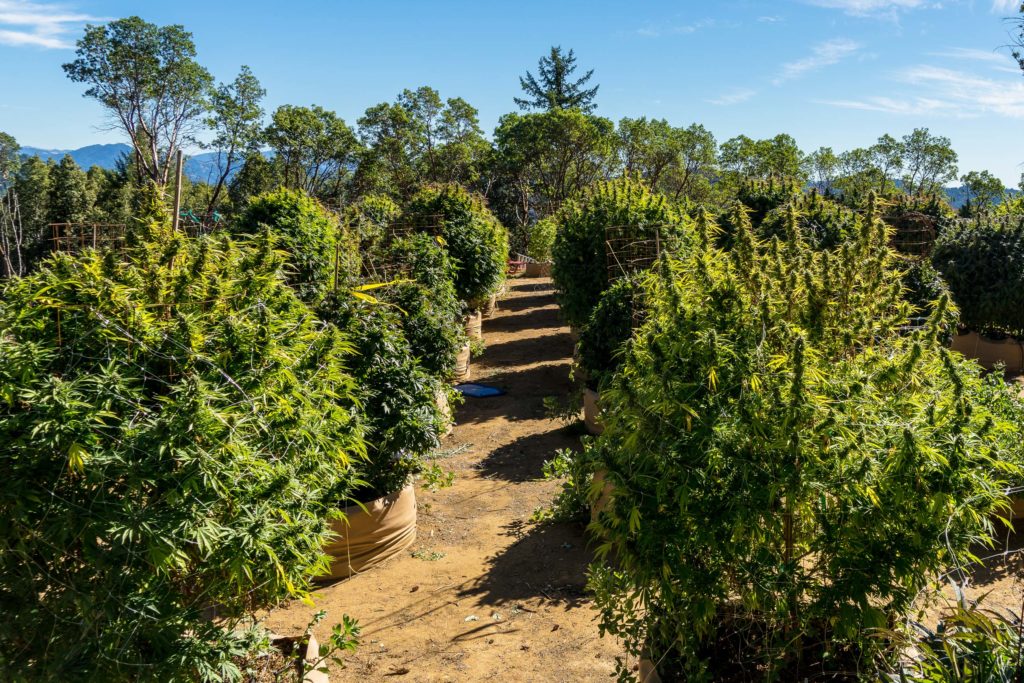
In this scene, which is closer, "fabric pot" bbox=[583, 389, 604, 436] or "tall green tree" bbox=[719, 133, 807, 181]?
"fabric pot" bbox=[583, 389, 604, 436]

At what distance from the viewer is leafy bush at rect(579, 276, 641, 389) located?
704 centimetres

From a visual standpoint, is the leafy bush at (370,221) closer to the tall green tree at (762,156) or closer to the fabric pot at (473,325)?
the fabric pot at (473,325)

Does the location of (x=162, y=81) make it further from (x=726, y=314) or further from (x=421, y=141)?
(x=726, y=314)

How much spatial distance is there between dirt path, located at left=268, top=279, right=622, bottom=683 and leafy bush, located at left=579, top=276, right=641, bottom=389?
1.14 m

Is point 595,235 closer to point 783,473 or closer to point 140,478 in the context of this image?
point 783,473

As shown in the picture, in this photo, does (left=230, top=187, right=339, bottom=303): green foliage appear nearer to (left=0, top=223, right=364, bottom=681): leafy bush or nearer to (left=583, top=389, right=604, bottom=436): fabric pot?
(left=583, top=389, right=604, bottom=436): fabric pot

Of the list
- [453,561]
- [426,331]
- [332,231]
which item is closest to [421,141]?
[332,231]

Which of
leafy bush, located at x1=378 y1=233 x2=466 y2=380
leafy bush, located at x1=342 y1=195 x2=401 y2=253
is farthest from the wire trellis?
leafy bush, located at x1=342 y1=195 x2=401 y2=253

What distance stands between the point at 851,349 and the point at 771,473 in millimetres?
1022

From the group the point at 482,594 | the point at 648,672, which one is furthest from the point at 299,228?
the point at 648,672

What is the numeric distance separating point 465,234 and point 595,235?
10.1ft

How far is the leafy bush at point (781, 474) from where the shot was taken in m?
2.53

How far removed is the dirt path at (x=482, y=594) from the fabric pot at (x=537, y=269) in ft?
43.4

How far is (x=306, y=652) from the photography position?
338cm
